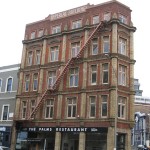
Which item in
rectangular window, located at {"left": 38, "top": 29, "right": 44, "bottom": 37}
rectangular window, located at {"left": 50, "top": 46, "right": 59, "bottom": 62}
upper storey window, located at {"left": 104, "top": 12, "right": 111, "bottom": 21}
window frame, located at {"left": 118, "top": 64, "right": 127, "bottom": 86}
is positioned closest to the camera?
window frame, located at {"left": 118, "top": 64, "right": 127, "bottom": 86}

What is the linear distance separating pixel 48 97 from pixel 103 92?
8725mm

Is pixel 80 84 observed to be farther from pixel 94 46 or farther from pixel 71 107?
pixel 94 46

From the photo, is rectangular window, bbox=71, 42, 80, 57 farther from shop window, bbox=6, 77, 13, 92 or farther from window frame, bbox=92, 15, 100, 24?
shop window, bbox=6, 77, 13, 92

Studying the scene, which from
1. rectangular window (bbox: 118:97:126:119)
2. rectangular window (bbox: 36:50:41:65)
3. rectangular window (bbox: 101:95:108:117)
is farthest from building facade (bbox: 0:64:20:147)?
rectangular window (bbox: 118:97:126:119)

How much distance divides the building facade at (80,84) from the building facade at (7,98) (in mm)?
2089

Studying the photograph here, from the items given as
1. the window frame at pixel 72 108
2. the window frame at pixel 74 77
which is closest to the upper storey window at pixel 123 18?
the window frame at pixel 74 77

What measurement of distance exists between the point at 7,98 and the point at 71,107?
43.3 feet

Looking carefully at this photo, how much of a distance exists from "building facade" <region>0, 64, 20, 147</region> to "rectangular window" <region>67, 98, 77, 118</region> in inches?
423

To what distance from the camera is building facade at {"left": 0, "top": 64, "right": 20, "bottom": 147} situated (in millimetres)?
49125

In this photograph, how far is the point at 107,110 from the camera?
3881 cm

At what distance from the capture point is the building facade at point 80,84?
130ft

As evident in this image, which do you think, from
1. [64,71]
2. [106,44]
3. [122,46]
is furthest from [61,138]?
[122,46]

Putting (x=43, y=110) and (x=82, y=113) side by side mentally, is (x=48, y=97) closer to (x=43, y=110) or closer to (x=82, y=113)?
(x=43, y=110)

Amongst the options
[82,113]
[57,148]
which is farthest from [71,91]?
[57,148]
